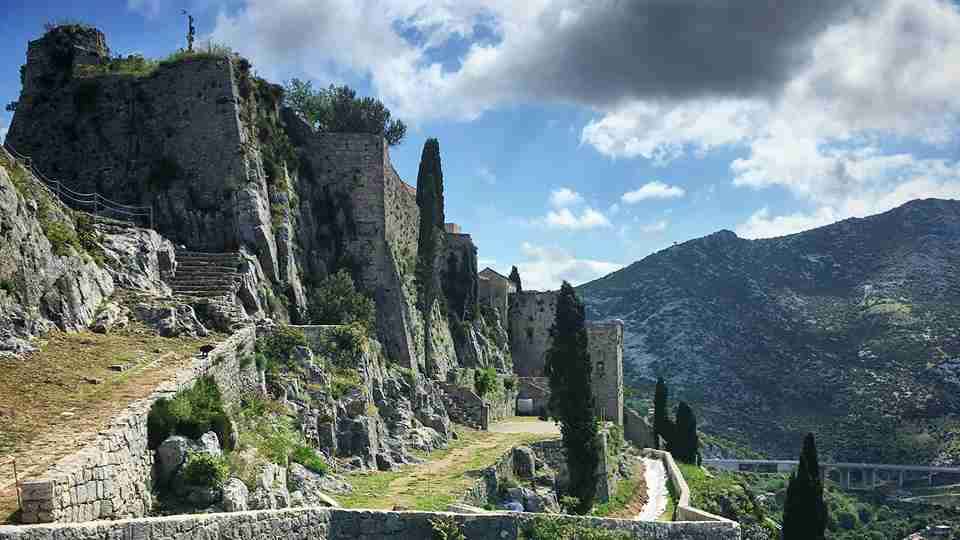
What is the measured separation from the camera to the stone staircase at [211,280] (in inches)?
1102

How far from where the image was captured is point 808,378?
424ft

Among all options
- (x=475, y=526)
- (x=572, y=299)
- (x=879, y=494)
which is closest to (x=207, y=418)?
(x=475, y=526)

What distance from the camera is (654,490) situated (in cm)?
4191

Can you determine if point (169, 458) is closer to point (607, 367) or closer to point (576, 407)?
point (576, 407)

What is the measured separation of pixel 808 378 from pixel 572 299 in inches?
4003

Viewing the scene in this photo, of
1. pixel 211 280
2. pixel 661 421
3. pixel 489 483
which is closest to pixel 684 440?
pixel 661 421

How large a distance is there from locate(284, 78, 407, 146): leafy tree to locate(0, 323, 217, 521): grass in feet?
121

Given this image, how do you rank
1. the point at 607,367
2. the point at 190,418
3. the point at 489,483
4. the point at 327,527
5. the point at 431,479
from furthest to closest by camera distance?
the point at 607,367 < the point at 489,483 < the point at 431,479 < the point at 190,418 < the point at 327,527

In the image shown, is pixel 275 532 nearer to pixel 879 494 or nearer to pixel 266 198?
pixel 266 198

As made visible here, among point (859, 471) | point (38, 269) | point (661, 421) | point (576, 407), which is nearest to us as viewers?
point (38, 269)

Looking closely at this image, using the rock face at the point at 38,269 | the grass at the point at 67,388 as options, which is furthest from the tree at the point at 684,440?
the rock face at the point at 38,269

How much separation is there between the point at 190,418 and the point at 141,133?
22.8m

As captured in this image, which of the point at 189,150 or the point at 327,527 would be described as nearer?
the point at 327,527

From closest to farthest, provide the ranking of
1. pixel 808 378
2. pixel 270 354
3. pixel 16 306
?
pixel 16 306 → pixel 270 354 → pixel 808 378
